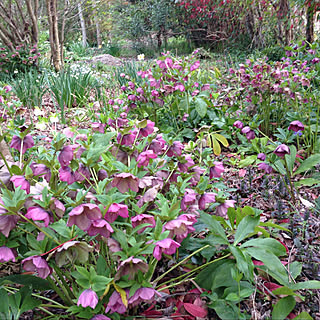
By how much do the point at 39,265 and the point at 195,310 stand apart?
1.73 ft

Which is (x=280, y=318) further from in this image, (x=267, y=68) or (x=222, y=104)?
(x=222, y=104)

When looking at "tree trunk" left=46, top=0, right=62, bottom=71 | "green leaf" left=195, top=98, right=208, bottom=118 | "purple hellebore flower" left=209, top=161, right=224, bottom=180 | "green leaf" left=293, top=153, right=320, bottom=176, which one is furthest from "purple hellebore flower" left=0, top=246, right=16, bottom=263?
"tree trunk" left=46, top=0, right=62, bottom=71

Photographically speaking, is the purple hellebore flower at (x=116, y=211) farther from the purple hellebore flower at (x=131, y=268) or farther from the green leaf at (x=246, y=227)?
the green leaf at (x=246, y=227)

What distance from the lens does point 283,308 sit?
3.03 feet

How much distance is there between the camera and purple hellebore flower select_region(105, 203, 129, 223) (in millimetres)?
739

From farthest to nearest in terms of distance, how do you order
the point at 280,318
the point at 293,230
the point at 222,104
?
the point at 222,104, the point at 293,230, the point at 280,318

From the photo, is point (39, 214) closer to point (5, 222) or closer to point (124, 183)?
point (5, 222)

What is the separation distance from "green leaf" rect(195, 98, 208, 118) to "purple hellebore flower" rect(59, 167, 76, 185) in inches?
60.3

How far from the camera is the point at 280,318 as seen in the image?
0.91 meters

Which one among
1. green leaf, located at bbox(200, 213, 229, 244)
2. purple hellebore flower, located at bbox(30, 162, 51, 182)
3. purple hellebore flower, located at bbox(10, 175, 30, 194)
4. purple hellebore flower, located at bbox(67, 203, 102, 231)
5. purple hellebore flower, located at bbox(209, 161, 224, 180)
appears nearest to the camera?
purple hellebore flower, located at bbox(67, 203, 102, 231)

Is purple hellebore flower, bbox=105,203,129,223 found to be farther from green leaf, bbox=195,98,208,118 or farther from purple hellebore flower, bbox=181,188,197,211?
green leaf, bbox=195,98,208,118

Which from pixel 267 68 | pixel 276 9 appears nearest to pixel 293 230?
pixel 267 68

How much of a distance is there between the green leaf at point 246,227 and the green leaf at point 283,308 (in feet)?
0.72

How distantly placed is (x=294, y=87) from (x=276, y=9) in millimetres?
3223
